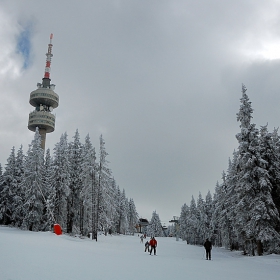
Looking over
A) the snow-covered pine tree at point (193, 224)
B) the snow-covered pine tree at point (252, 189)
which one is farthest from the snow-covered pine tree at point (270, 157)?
the snow-covered pine tree at point (193, 224)

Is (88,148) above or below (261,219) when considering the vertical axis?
above

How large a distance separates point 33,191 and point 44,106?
296ft

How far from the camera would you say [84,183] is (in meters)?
42.6

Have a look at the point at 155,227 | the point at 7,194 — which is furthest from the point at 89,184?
the point at 155,227

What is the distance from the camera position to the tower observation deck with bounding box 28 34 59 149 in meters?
120

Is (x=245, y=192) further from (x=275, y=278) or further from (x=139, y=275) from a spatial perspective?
(x=139, y=275)

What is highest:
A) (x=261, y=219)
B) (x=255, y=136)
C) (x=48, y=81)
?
(x=48, y=81)

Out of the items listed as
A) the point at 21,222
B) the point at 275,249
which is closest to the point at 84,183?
the point at 21,222

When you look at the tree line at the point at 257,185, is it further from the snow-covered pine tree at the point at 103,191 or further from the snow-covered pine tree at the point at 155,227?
the snow-covered pine tree at the point at 155,227

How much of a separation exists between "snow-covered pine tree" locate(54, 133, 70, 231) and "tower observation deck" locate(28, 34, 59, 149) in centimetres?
7711

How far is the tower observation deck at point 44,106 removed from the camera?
120 meters

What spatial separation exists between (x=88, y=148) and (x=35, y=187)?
9.79 meters

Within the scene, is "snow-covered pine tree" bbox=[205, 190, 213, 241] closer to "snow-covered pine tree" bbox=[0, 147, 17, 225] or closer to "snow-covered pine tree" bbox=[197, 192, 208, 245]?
"snow-covered pine tree" bbox=[197, 192, 208, 245]

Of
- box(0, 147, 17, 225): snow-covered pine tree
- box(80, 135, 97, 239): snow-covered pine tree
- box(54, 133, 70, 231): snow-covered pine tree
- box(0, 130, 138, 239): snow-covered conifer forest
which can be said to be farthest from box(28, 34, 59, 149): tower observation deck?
box(80, 135, 97, 239): snow-covered pine tree
